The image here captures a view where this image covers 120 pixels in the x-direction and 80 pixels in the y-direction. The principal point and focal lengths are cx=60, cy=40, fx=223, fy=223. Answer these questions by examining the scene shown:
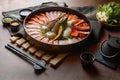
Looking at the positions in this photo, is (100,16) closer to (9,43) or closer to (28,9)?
(28,9)

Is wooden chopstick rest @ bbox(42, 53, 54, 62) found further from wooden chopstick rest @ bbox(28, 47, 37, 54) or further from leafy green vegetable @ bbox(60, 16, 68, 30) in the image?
leafy green vegetable @ bbox(60, 16, 68, 30)

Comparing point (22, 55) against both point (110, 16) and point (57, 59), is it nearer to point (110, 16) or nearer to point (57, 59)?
point (57, 59)

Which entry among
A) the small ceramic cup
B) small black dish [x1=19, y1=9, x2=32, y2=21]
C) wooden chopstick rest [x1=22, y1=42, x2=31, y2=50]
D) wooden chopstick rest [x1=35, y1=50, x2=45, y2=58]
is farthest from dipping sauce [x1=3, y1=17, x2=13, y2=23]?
the small ceramic cup

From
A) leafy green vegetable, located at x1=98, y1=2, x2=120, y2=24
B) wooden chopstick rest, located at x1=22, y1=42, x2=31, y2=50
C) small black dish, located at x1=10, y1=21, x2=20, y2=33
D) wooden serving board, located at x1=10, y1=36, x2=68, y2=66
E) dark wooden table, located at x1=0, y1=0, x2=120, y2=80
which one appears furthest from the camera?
leafy green vegetable, located at x1=98, y1=2, x2=120, y2=24

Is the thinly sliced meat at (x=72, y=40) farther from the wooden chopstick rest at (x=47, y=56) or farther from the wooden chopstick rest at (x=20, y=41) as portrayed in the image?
the wooden chopstick rest at (x=20, y=41)

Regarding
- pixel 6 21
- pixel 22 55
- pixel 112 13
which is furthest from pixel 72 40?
pixel 6 21

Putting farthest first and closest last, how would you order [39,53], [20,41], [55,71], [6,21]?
[6,21], [20,41], [39,53], [55,71]
